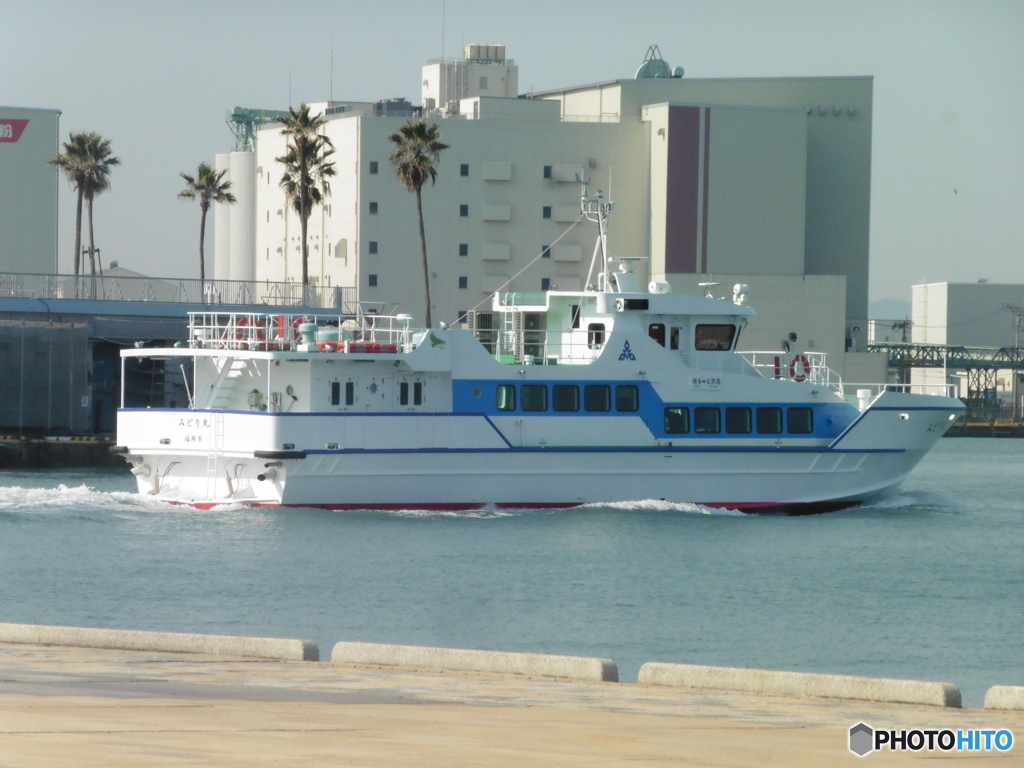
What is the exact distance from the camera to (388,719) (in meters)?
9.02

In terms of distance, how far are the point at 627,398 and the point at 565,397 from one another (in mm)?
1328

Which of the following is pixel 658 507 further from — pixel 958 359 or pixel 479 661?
pixel 958 359

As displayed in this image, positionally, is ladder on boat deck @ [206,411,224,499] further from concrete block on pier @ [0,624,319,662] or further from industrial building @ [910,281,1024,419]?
industrial building @ [910,281,1024,419]

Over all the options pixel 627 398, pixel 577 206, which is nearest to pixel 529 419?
pixel 627 398

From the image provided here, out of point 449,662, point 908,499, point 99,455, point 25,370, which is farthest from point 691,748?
point 25,370

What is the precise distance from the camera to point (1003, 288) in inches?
4092

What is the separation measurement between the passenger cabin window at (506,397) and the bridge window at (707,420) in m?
3.94

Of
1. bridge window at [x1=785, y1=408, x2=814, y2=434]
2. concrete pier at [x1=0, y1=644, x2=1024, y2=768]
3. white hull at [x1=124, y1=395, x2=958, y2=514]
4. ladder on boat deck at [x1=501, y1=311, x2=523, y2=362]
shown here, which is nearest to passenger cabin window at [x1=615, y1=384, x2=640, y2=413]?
white hull at [x1=124, y1=395, x2=958, y2=514]

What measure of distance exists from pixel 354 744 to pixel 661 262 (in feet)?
214

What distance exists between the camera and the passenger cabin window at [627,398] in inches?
1164

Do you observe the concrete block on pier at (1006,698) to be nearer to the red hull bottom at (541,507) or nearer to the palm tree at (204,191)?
the red hull bottom at (541,507)

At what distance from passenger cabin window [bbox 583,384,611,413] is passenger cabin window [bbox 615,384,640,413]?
196 millimetres

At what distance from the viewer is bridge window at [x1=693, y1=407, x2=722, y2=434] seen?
98.2 feet

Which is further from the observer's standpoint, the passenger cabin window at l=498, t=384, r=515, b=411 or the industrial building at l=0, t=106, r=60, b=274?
the industrial building at l=0, t=106, r=60, b=274
